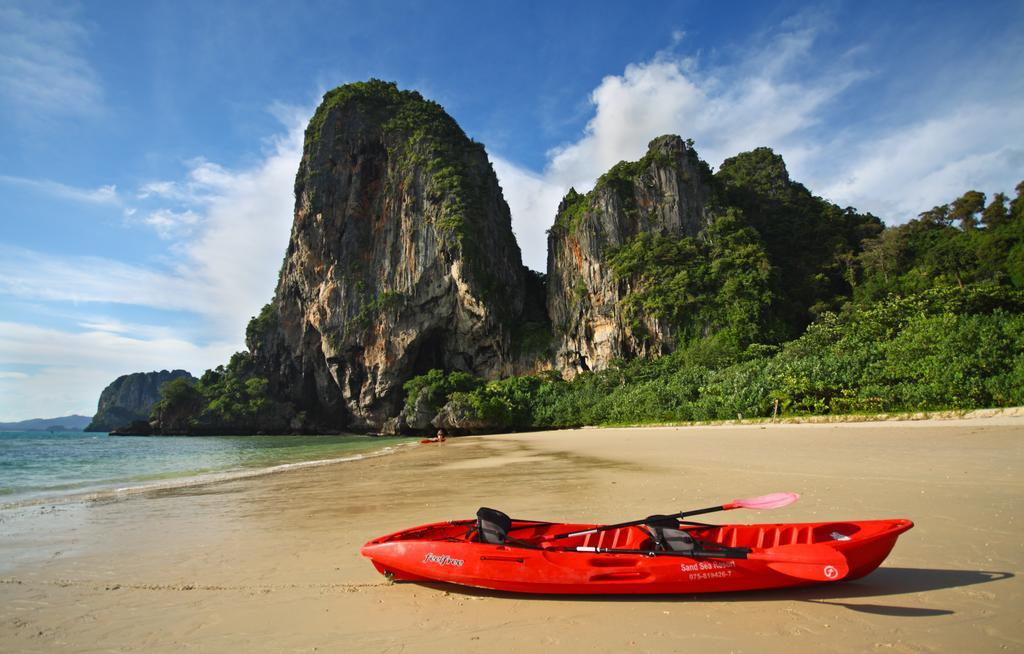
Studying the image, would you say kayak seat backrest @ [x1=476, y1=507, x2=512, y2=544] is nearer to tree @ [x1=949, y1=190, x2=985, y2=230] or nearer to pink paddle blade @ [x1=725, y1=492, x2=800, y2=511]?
pink paddle blade @ [x1=725, y1=492, x2=800, y2=511]

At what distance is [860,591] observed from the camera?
3684mm

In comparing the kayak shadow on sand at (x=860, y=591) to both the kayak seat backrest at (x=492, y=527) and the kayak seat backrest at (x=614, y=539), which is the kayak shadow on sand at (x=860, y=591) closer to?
the kayak seat backrest at (x=492, y=527)

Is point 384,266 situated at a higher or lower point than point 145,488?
higher

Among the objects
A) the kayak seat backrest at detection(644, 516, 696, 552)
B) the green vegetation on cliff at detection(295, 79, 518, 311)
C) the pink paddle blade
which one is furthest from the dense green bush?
the green vegetation on cliff at detection(295, 79, 518, 311)

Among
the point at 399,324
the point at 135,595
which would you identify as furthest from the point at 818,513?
the point at 399,324

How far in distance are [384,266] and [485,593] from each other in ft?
201

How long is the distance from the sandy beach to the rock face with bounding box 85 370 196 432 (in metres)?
153

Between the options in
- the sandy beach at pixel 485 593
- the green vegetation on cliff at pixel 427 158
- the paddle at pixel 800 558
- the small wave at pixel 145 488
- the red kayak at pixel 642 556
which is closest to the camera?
the sandy beach at pixel 485 593

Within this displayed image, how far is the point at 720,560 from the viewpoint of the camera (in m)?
3.71

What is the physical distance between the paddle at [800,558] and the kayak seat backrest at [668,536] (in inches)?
5.1

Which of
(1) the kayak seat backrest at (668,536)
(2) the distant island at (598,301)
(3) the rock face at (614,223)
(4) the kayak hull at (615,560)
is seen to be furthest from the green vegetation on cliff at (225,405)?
(1) the kayak seat backrest at (668,536)

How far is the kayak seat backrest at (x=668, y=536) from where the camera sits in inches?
156

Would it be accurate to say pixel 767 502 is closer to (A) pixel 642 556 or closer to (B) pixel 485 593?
(A) pixel 642 556

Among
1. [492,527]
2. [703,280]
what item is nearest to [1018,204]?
[703,280]
